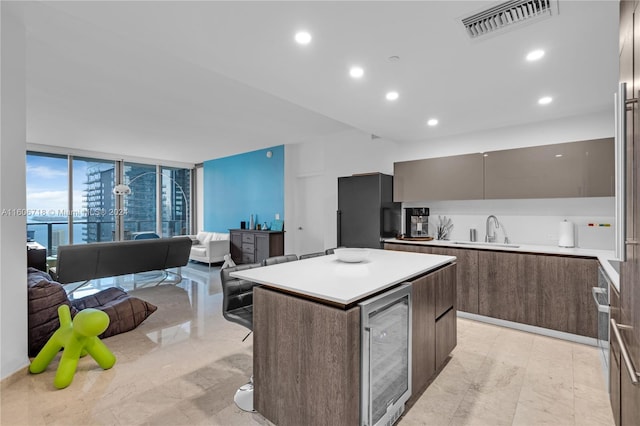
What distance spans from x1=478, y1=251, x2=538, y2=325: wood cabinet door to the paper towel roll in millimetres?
538

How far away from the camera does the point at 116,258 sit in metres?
4.27

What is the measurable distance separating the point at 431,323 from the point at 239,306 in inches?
57.2

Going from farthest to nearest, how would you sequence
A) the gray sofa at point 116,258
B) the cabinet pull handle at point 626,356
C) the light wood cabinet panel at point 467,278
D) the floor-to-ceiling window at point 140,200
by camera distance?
the floor-to-ceiling window at point 140,200 → the gray sofa at point 116,258 → the light wood cabinet panel at point 467,278 → the cabinet pull handle at point 626,356

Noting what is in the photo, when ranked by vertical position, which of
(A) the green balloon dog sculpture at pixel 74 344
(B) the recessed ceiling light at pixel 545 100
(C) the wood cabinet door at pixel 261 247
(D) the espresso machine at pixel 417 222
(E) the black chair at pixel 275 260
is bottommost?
(A) the green balloon dog sculpture at pixel 74 344

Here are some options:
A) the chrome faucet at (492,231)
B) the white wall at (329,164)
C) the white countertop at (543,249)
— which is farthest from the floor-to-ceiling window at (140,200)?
the chrome faucet at (492,231)

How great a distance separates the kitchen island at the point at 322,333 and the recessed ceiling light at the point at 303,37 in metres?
1.56

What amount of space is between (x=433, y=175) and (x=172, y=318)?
3.91 m

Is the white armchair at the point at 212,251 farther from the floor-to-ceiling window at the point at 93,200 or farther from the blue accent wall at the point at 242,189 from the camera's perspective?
the floor-to-ceiling window at the point at 93,200

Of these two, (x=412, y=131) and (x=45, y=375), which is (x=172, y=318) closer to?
(x=45, y=375)

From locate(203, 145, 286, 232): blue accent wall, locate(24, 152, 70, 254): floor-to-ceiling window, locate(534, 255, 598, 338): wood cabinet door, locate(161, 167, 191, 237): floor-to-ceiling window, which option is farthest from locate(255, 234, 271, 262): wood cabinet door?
locate(534, 255, 598, 338): wood cabinet door

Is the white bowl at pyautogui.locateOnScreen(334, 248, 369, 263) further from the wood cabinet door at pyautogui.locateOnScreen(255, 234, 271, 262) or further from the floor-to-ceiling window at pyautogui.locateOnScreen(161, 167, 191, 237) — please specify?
the floor-to-ceiling window at pyautogui.locateOnScreen(161, 167, 191, 237)

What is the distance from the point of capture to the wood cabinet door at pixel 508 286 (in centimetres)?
320

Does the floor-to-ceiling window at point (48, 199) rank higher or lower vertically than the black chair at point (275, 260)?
higher

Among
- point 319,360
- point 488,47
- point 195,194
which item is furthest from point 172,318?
point 195,194
